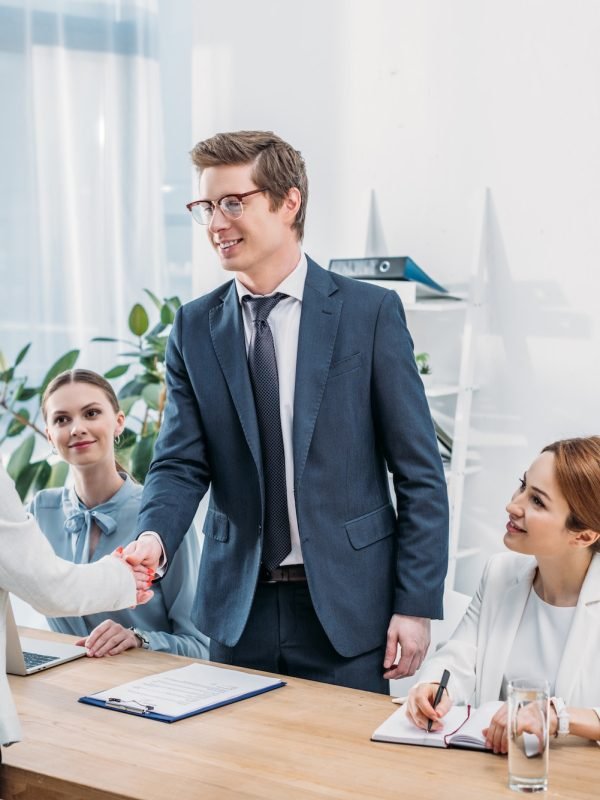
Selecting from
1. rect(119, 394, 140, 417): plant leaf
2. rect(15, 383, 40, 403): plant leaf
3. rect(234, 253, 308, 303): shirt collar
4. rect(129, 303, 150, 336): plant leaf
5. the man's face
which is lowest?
rect(119, 394, 140, 417): plant leaf

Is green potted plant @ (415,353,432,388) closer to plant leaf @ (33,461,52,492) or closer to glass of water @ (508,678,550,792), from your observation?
plant leaf @ (33,461,52,492)

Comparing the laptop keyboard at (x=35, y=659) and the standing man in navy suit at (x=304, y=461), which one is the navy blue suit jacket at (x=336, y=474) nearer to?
the standing man in navy suit at (x=304, y=461)

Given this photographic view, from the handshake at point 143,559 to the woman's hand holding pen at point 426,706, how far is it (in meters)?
0.51

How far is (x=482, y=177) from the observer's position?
340 centimetres

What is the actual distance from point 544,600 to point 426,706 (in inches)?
15.9

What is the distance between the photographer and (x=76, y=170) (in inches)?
165

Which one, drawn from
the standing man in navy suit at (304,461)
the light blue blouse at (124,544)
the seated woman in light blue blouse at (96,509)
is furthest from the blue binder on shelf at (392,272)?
the standing man in navy suit at (304,461)

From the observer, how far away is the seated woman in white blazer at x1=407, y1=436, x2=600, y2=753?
6.20 feet

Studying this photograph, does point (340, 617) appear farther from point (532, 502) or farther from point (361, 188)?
point (361, 188)

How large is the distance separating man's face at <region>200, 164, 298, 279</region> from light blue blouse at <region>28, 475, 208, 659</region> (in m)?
0.81

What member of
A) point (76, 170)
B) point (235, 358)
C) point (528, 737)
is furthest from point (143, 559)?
point (76, 170)

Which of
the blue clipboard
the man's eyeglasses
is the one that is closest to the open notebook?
the blue clipboard

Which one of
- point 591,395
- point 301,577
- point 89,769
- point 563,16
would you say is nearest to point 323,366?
point 301,577

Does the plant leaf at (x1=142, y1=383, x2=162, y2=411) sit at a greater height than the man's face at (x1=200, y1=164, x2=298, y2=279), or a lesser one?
lesser
